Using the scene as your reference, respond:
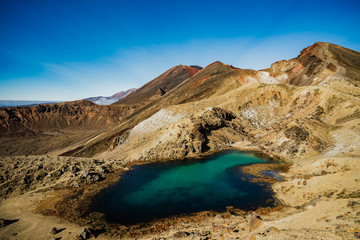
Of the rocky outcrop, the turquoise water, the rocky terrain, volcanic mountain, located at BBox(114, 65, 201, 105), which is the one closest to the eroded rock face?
the rocky terrain

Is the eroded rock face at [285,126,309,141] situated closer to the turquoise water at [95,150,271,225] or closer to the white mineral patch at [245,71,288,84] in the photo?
the turquoise water at [95,150,271,225]

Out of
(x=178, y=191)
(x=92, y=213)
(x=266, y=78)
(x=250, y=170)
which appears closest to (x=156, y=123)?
(x=178, y=191)

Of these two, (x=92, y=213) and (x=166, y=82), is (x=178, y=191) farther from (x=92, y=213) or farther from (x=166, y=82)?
(x=166, y=82)

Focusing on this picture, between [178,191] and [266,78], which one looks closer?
[178,191]

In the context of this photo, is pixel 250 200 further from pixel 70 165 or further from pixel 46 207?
pixel 70 165

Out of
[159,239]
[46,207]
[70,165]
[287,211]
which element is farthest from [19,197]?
[287,211]

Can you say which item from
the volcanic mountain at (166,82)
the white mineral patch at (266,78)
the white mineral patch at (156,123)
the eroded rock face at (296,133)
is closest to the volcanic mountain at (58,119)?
the volcanic mountain at (166,82)
